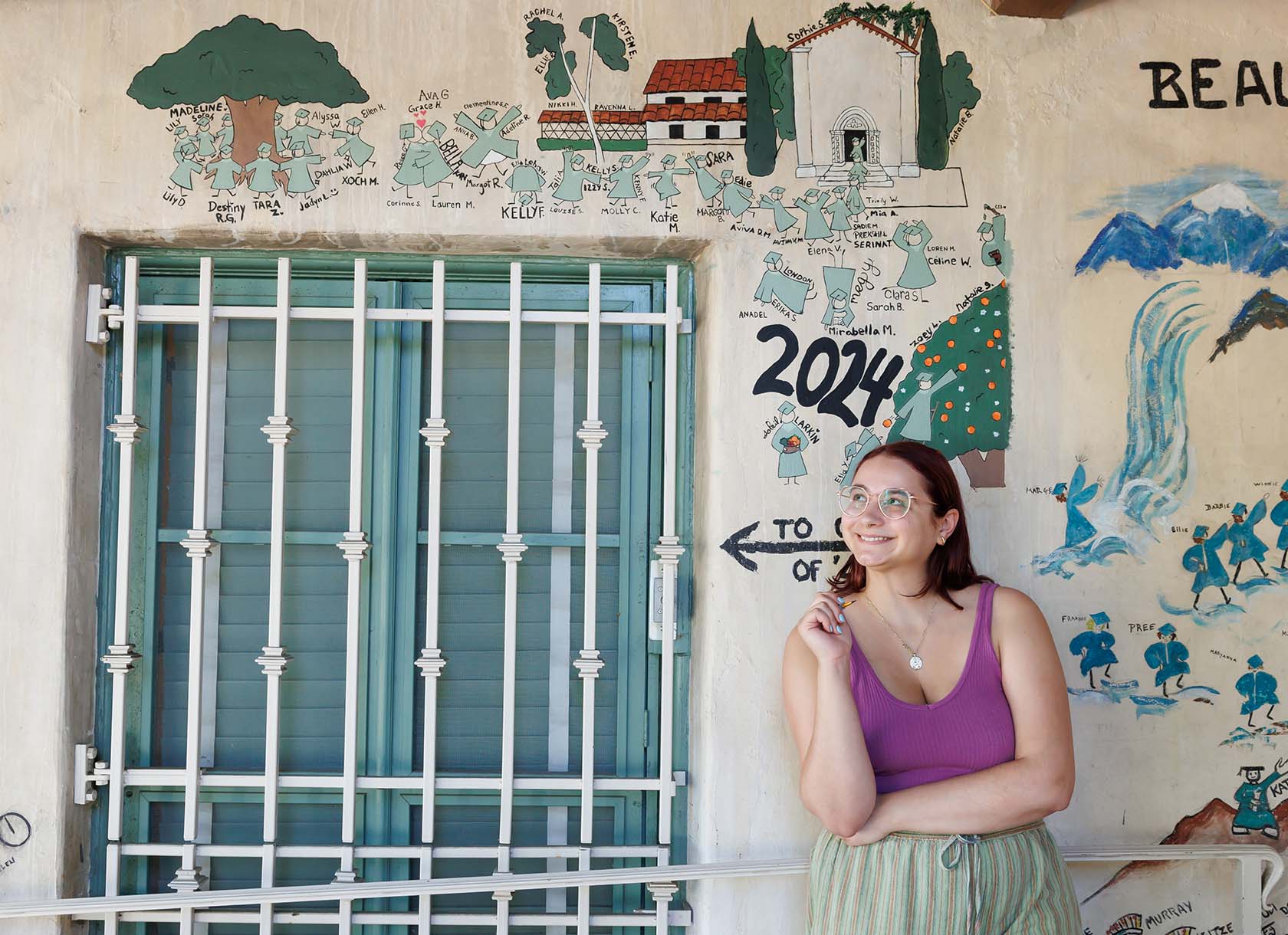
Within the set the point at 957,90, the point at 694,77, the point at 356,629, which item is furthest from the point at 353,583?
the point at 957,90

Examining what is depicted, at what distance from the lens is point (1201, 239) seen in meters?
2.65

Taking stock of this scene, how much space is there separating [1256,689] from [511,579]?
1.82 m

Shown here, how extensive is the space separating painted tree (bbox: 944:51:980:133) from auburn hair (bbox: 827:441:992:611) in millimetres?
895

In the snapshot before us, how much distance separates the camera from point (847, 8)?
8.72 ft

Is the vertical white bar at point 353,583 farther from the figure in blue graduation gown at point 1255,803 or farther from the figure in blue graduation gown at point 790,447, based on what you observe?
the figure in blue graduation gown at point 1255,803

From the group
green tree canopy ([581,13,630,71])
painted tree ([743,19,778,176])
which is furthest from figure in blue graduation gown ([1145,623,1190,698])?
green tree canopy ([581,13,630,71])

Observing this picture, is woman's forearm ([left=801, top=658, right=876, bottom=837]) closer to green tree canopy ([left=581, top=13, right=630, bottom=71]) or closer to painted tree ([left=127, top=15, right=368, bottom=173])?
green tree canopy ([left=581, top=13, right=630, bottom=71])

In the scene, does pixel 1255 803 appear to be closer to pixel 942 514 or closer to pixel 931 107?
pixel 942 514

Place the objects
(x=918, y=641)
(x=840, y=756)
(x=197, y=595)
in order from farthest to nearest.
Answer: (x=197, y=595) < (x=918, y=641) < (x=840, y=756)

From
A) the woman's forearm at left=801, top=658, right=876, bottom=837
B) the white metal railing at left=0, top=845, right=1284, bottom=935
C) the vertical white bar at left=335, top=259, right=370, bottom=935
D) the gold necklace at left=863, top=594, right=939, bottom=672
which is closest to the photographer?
the woman's forearm at left=801, top=658, right=876, bottom=837

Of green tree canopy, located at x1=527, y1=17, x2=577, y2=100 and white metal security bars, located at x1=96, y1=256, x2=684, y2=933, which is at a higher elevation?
green tree canopy, located at x1=527, y1=17, x2=577, y2=100

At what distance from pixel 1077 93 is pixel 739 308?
100cm

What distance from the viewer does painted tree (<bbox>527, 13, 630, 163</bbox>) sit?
2.61 m

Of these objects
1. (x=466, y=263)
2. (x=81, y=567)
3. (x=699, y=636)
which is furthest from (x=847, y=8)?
(x=81, y=567)
